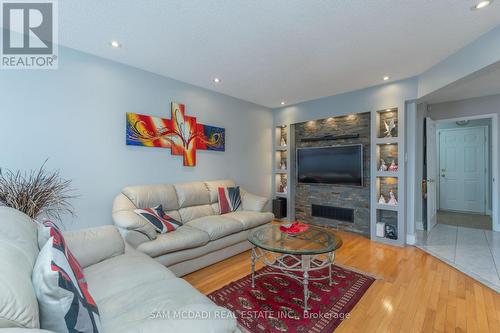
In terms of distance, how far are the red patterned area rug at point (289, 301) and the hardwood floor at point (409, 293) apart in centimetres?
10

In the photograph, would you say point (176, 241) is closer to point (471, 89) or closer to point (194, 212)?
point (194, 212)

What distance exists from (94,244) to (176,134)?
2008 millimetres

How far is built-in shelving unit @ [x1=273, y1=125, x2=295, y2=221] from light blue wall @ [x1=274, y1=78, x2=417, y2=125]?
10.9 inches

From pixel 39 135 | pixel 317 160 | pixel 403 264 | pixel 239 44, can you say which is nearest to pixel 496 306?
pixel 403 264

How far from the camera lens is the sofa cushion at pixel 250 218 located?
3.17m

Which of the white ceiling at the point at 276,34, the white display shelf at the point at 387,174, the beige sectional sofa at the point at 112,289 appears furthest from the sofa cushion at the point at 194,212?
the white display shelf at the point at 387,174

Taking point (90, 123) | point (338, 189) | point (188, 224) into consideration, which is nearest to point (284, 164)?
point (338, 189)

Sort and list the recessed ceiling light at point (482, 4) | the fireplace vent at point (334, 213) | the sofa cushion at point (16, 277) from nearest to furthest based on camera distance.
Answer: the sofa cushion at point (16, 277) → the recessed ceiling light at point (482, 4) → the fireplace vent at point (334, 213)

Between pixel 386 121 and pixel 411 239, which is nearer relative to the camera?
pixel 411 239

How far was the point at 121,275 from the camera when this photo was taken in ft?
5.06

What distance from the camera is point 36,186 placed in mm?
2141

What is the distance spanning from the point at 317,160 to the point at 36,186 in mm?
4136

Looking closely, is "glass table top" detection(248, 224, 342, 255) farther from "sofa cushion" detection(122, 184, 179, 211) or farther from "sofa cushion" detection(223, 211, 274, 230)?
"sofa cushion" detection(122, 184, 179, 211)

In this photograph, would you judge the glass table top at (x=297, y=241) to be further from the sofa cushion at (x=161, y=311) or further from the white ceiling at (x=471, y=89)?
the white ceiling at (x=471, y=89)
